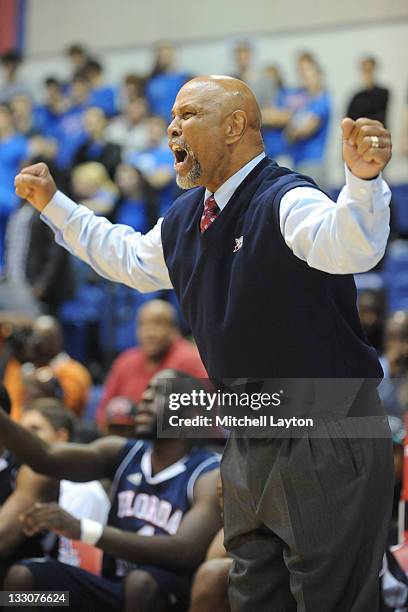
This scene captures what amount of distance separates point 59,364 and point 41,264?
99.2 inches

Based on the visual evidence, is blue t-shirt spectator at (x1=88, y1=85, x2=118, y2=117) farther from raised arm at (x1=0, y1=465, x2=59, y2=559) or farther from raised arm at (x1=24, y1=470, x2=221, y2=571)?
raised arm at (x1=24, y1=470, x2=221, y2=571)

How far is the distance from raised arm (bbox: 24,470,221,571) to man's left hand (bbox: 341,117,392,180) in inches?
74.2

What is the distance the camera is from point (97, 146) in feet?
37.6

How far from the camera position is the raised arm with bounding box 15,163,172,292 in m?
3.22

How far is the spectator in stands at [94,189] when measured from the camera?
1016 cm

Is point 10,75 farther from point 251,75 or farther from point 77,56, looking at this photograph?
point 251,75

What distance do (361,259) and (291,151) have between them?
8633 millimetres

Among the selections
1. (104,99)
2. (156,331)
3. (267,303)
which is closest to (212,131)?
(267,303)

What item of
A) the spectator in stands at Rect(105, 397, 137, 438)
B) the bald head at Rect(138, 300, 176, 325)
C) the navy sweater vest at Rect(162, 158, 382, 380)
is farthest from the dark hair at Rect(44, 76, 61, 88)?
the navy sweater vest at Rect(162, 158, 382, 380)

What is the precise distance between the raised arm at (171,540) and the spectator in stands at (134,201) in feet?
19.3

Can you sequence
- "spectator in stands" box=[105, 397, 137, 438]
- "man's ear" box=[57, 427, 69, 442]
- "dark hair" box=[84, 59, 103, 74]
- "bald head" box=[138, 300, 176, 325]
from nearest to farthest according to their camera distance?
1. "man's ear" box=[57, 427, 69, 442]
2. "spectator in stands" box=[105, 397, 137, 438]
3. "bald head" box=[138, 300, 176, 325]
4. "dark hair" box=[84, 59, 103, 74]

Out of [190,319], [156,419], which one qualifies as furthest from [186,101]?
[156,419]

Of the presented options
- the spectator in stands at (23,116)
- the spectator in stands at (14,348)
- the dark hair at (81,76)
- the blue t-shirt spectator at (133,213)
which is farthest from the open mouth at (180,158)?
A: the dark hair at (81,76)

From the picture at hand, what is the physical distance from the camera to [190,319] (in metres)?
2.94
